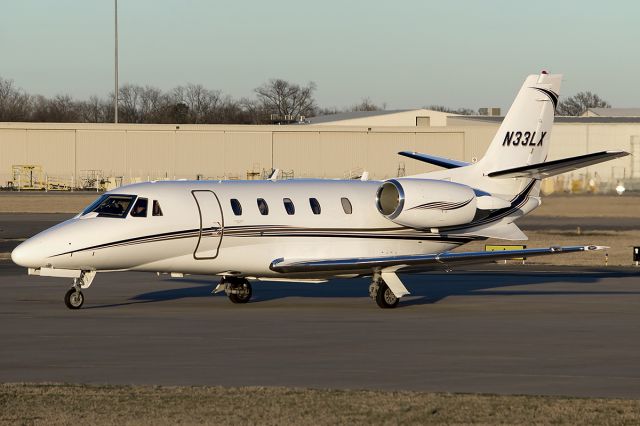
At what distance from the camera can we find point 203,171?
3880 inches

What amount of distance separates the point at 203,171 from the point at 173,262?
73623 millimetres

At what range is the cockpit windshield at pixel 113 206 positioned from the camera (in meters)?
25.0

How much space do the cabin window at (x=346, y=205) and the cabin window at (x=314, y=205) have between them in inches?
22.5

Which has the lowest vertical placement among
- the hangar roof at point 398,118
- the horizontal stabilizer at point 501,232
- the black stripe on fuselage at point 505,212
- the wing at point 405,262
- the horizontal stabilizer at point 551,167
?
the wing at point 405,262

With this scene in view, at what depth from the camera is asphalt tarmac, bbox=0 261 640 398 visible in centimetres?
1639

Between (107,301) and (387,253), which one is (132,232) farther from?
(387,253)

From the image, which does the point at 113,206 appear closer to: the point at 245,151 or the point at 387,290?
the point at 387,290

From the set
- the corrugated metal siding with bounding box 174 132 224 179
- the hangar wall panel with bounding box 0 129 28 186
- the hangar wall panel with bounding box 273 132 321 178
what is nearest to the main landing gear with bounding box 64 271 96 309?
the corrugated metal siding with bounding box 174 132 224 179

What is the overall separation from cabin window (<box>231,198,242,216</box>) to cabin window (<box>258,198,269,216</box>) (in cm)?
46

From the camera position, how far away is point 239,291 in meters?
27.1

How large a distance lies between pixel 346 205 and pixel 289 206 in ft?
4.38

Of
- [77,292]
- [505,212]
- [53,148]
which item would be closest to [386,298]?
[505,212]

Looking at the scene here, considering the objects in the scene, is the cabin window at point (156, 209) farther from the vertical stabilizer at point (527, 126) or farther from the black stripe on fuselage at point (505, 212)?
the vertical stabilizer at point (527, 126)

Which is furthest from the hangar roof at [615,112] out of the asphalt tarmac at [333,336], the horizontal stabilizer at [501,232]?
the horizontal stabilizer at [501,232]
